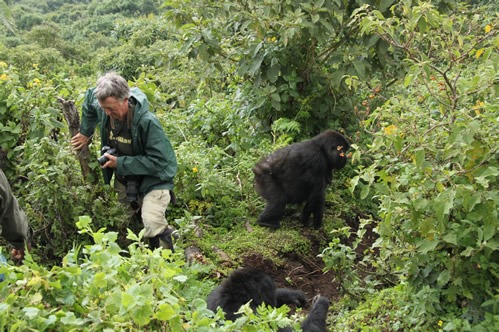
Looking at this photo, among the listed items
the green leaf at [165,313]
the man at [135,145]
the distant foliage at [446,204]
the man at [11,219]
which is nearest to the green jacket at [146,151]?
the man at [135,145]

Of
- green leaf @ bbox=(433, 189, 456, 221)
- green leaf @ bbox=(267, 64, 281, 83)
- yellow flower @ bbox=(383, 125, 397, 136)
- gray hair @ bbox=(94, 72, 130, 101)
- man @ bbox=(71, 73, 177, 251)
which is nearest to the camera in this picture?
green leaf @ bbox=(433, 189, 456, 221)

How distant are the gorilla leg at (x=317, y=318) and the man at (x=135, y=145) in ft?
5.40

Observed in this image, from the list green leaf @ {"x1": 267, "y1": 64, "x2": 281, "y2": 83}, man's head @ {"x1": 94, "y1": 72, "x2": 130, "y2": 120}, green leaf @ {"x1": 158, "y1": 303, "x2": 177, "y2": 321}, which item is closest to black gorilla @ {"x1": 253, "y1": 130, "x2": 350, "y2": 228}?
green leaf @ {"x1": 267, "y1": 64, "x2": 281, "y2": 83}

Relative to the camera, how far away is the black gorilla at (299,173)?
6.49m

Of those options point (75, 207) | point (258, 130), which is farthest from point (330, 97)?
point (75, 207)

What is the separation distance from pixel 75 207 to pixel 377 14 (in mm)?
3347

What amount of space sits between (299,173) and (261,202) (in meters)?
0.73

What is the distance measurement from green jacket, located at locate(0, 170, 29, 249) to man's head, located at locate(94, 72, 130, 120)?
137cm

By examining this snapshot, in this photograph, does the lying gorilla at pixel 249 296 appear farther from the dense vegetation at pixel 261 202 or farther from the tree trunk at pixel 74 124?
the tree trunk at pixel 74 124

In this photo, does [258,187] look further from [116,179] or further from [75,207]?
[75,207]

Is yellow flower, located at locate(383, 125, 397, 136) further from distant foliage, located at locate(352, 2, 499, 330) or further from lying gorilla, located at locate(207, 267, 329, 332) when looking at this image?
lying gorilla, located at locate(207, 267, 329, 332)

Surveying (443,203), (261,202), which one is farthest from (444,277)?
(261,202)

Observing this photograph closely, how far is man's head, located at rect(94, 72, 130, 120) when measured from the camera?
4.77m

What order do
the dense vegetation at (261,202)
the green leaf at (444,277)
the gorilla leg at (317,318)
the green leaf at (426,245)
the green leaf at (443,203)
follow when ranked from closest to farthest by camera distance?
the dense vegetation at (261,202) < the green leaf at (443,203) < the green leaf at (426,245) < the green leaf at (444,277) < the gorilla leg at (317,318)
